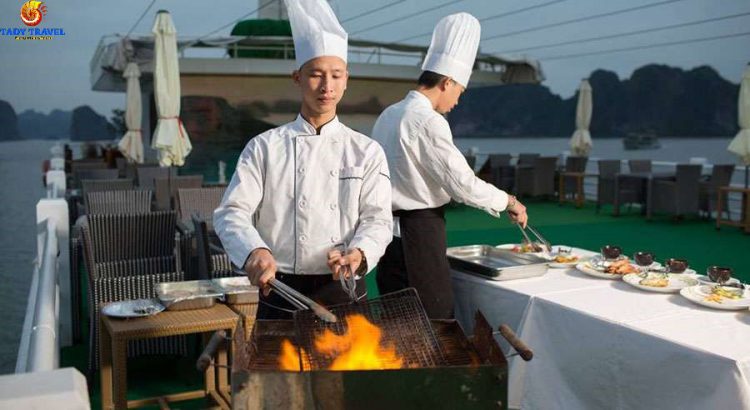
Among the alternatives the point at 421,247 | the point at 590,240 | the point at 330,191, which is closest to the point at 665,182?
the point at 590,240

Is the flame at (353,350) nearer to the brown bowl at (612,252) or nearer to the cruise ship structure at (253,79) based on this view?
the brown bowl at (612,252)

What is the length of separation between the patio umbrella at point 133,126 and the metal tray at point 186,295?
862cm

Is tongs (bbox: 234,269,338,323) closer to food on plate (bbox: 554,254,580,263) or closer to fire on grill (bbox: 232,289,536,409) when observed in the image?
fire on grill (bbox: 232,289,536,409)

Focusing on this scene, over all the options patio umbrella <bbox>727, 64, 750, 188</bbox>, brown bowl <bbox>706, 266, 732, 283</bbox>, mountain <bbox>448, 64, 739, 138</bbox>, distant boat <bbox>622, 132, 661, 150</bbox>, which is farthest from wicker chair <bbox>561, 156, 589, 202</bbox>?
distant boat <bbox>622, 132, 661, 150</bbox>

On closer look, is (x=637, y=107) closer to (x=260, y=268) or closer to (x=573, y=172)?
(x=573, y=172)

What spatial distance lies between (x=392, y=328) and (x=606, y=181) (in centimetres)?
953

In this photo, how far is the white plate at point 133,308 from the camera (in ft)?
8.68

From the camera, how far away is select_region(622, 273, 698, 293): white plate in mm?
2465

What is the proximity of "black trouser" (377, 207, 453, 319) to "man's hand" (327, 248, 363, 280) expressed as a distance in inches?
35.8

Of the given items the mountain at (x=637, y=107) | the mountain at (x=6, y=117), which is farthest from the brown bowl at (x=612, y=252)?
the mountain at (x=637, y=107)

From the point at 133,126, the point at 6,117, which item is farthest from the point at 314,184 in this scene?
the point at 133,126

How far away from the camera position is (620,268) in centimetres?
271

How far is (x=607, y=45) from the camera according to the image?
72.5ft

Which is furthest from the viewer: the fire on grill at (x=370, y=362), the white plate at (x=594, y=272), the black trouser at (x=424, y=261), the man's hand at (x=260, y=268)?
the white plate at (x=594, y=272)
